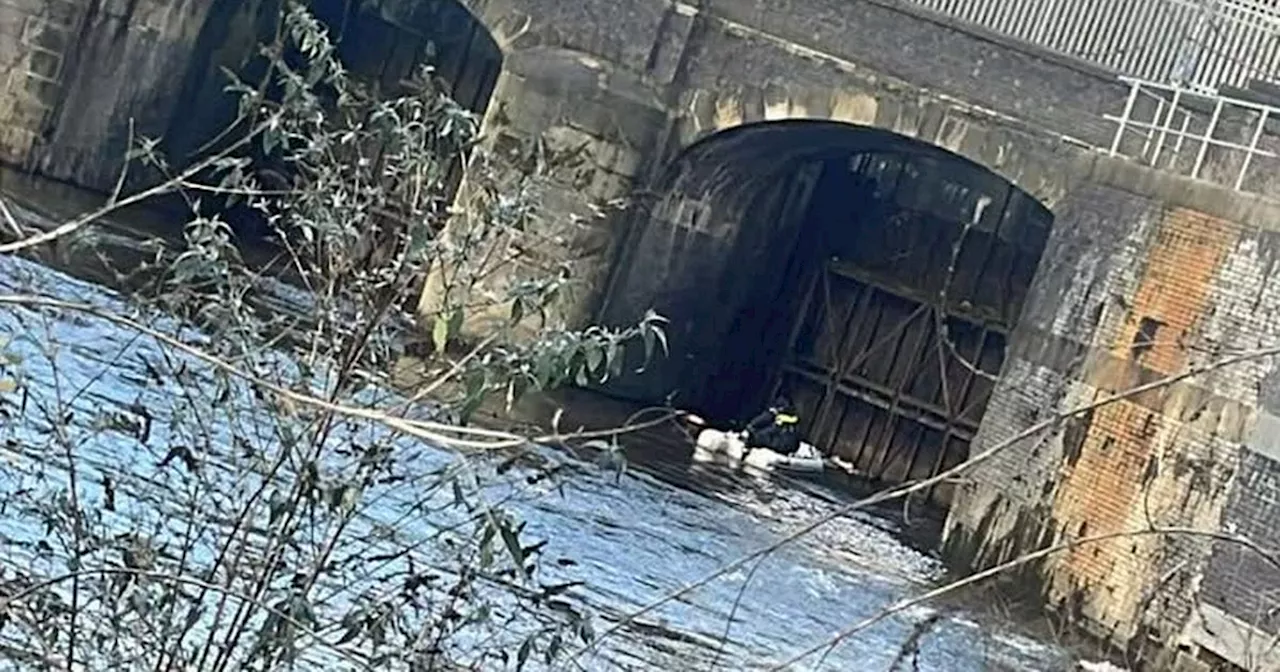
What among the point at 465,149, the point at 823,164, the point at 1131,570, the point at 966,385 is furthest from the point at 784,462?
the point at 465,149

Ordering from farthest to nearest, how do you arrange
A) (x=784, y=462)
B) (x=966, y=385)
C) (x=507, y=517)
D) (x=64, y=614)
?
(x=966, y=385) < (x=784, y=462) < (x=64, y=614) < (x=507, y=517)

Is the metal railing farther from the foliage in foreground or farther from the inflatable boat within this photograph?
the foliage in foreground

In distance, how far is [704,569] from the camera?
16031mm

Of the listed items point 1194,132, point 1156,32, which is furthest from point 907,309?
point 1194,132

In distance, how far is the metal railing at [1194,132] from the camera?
19094 millimetres

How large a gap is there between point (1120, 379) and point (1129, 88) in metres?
3.99

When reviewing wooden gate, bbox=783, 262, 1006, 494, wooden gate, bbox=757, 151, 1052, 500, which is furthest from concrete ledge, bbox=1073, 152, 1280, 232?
wooden gate, bbox=783, 262, 1006, 494

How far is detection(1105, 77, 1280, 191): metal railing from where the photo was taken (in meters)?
19.1

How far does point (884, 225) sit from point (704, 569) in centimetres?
1147

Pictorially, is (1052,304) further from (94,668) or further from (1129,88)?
(94,668)

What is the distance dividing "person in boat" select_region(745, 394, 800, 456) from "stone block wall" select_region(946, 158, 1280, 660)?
173 inches

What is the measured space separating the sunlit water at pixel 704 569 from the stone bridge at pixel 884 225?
113 centimetres

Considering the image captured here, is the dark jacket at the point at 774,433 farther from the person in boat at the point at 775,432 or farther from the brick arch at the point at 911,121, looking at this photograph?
the brick arch at the point at 911,121

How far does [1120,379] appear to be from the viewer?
60.8 ft
